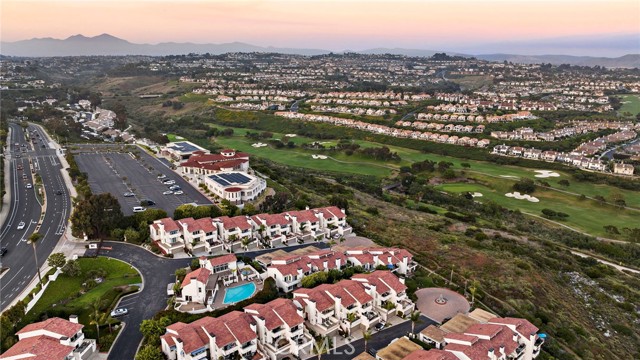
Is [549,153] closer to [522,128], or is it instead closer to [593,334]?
[522,128]

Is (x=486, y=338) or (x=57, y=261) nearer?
(x=486, y=338)

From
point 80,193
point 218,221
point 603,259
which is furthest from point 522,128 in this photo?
point 80,193

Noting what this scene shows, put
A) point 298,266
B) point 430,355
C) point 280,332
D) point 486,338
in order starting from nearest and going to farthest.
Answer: point 430,355 → point 486,338 → point 280,332 → point 298,266

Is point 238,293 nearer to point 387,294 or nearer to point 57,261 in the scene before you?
point 387,294

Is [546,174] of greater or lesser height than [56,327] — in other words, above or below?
below

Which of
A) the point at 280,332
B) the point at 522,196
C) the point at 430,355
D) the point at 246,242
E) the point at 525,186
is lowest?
the point at 522,196

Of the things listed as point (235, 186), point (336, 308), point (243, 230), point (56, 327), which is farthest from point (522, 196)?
point (56, 327)

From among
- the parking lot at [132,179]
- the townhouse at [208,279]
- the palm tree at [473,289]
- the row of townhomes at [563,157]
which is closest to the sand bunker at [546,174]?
the row of townhomes at [563,157]
